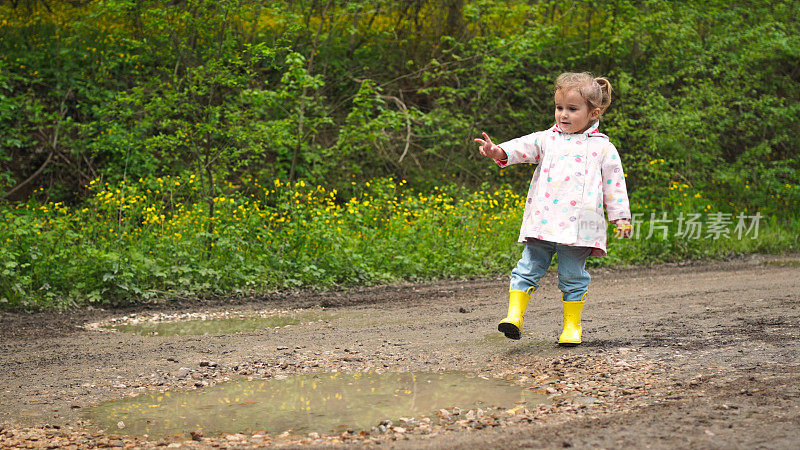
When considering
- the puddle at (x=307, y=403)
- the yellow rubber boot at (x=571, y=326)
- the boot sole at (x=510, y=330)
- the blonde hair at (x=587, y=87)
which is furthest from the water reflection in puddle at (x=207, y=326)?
the blonde hair at (x=587, y=87)

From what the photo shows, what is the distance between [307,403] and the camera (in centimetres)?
389

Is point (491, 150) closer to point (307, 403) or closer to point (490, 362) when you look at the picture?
point (490, 362)

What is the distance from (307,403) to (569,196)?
6.87ft

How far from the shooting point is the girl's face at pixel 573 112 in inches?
199

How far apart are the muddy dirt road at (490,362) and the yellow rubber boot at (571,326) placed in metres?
0.09

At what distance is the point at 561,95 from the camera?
16.7 feet

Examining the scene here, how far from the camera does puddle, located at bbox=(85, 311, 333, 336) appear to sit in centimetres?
612

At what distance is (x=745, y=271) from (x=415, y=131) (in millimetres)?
6828

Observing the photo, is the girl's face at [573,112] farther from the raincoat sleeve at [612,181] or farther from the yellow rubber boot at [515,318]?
the yellow rubber boot at [515,318]

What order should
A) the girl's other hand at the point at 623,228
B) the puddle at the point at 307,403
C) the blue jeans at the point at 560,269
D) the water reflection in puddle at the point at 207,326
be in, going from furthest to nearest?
the water reflection in puddle at the point at 207,326 → the blue jeans at the point at 560,269 → the girl's other hand at the point at 623,228 → the puddle at the point at 307,403

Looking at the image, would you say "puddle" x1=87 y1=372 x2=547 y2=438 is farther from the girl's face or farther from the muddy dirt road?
the girl's face

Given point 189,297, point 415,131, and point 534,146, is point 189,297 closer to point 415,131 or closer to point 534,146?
point 534,146

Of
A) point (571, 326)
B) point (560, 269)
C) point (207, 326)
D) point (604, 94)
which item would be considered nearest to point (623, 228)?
point (560, 269)

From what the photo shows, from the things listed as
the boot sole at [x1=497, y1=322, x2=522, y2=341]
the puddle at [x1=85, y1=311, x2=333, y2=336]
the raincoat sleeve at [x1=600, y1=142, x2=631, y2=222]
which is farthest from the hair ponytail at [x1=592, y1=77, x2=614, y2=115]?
the puddle at [x1=85, y1=311, x2=333, y2=336]
